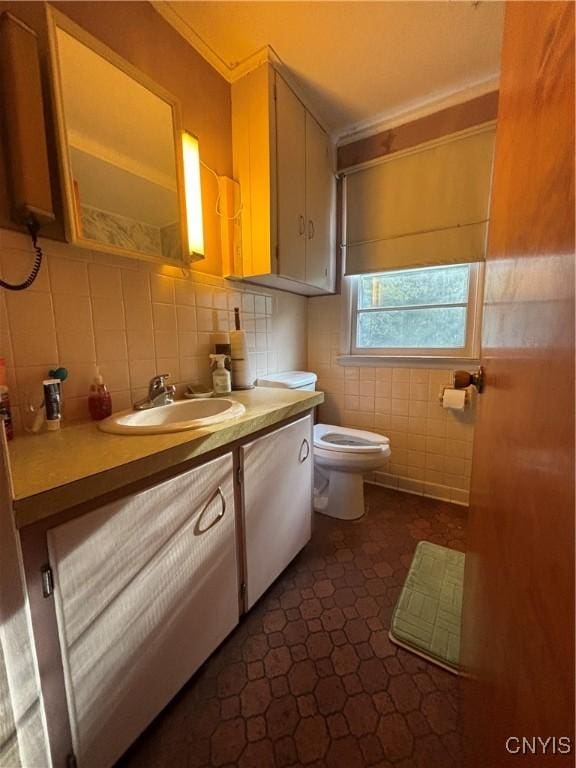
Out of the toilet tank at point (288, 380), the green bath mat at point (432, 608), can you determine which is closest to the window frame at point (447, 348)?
the toilet tank at point (288, 380)

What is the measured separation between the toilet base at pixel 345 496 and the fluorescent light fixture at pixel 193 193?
1405mm

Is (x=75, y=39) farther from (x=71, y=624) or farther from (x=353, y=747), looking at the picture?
(x=353, y=747)

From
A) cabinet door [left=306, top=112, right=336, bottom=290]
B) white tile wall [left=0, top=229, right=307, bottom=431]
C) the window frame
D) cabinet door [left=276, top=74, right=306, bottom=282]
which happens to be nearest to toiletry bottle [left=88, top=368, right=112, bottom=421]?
white tile wall [left=0, top=229, right=307, bottom=431]

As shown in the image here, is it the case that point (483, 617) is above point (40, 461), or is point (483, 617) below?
below

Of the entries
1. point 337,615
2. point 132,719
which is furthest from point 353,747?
point 132,719

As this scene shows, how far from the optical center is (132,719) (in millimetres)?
714

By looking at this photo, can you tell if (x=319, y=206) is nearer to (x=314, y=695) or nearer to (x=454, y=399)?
(x=454, y=399)

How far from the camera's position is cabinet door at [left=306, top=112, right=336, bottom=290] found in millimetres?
1682

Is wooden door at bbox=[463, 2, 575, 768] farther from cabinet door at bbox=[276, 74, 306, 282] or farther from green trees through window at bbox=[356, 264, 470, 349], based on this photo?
green trees through window at bbox=[356, 264, 470, 349]

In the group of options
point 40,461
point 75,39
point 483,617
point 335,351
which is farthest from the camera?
point 335,351

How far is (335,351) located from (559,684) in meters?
2.04

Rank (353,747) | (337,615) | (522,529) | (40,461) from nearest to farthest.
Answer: (522,529), (40,461), (353,747), (337,615)

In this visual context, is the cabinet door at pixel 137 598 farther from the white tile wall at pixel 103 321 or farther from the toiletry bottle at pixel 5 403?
the white tile wall at pixel 103 321

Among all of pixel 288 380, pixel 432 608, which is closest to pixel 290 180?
pixel 288 380
